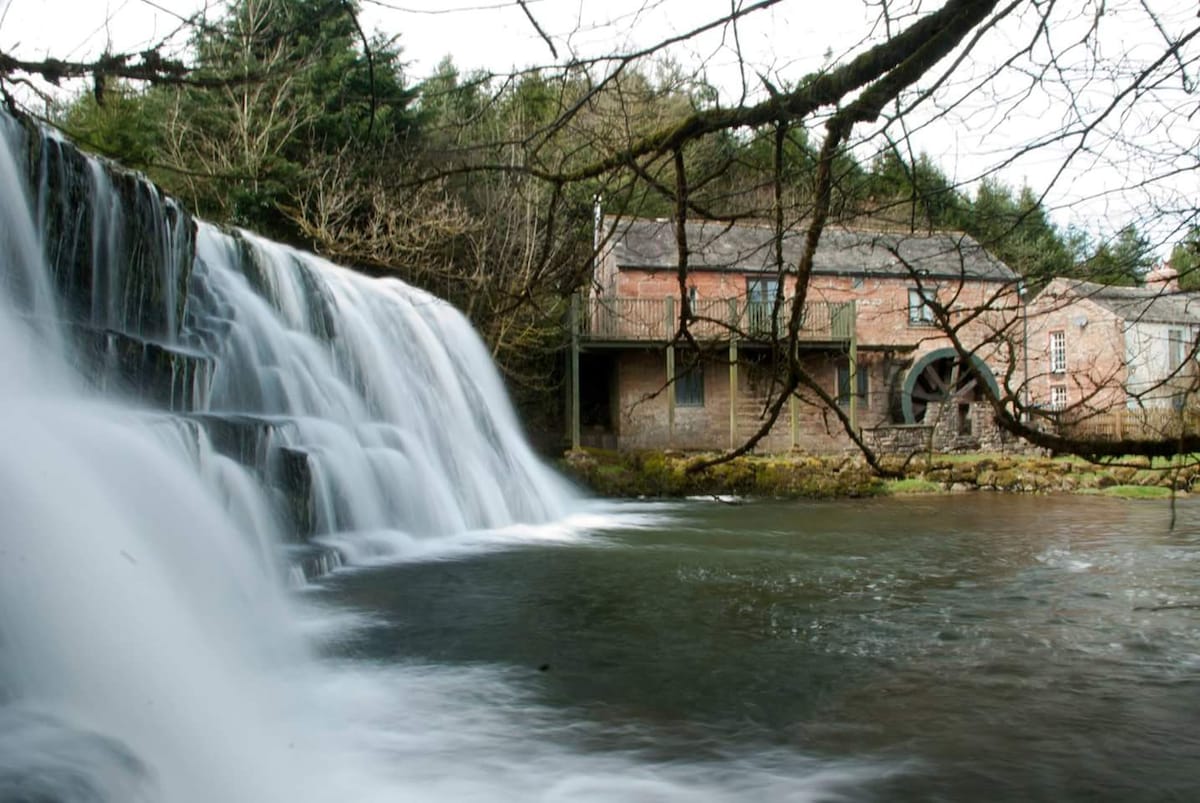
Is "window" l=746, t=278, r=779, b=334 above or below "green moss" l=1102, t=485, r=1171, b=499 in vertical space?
above

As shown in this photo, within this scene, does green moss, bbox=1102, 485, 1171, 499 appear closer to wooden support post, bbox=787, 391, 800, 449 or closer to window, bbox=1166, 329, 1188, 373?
wooden support post, bbox=787, 391, 800, 449

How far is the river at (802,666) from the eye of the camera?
388 cm

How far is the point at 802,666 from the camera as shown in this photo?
209 inches

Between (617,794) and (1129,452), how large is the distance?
281 cm

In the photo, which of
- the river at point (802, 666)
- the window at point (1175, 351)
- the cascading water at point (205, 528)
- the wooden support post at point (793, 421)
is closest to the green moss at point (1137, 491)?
the wooden support post at point (793, 421)

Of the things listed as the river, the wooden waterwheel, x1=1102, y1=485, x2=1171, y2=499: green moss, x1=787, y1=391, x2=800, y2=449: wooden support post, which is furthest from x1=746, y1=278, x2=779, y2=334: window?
the wooden waterwheel

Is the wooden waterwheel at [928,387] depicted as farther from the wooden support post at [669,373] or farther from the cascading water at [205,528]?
the cascading water at [205,528]

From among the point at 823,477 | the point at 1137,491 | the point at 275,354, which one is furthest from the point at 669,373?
the point at 275,354

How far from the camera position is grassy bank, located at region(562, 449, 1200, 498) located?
18766 mm

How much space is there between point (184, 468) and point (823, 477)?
14213 mm

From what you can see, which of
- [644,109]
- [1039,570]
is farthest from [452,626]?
[1039,570]

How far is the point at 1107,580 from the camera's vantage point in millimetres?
8258

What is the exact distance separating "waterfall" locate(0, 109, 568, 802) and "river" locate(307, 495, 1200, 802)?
798 mm

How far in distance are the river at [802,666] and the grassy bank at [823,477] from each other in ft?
28.2
